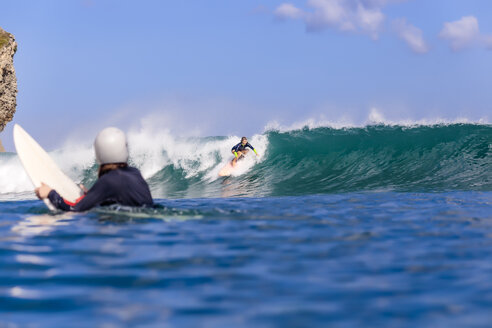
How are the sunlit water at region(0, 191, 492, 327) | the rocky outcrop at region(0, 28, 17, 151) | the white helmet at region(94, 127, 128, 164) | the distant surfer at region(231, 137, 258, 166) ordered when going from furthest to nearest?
the rocky outcrop at region(0, 28, 17, 151)
the distant surfer at region(231, 137, 258, 166)
the white helmet at region(94, 127, 128, 164)
the sunlit water at region(0, 191, 492, 327)

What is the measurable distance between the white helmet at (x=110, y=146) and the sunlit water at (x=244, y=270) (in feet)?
2.19

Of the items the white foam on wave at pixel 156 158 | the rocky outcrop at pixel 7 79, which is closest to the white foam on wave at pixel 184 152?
the white foam on wave at pixel 156 158

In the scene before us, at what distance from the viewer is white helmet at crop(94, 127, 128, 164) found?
649 centimetres

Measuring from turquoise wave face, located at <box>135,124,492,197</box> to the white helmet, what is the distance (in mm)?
7659

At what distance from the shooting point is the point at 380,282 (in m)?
3.65

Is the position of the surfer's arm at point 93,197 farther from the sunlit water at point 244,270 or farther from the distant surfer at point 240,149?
the distant surfer at point 240,149

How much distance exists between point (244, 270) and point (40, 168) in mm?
5009

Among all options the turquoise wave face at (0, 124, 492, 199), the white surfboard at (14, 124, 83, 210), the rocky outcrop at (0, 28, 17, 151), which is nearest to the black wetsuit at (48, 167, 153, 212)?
the white surfboard at (14, 124, 83, 210)

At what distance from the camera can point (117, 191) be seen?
258 inches

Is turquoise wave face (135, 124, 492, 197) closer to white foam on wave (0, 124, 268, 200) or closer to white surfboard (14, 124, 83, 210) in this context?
white foam on wave (0, 124, 268, 200)

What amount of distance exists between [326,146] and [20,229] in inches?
629

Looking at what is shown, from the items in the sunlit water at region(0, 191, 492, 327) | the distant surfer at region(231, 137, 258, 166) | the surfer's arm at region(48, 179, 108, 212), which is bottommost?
the sunlit water at region(0, 191, 492, 327)

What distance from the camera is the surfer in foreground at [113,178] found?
650 centimetres

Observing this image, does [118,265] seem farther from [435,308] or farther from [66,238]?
[435,308]
